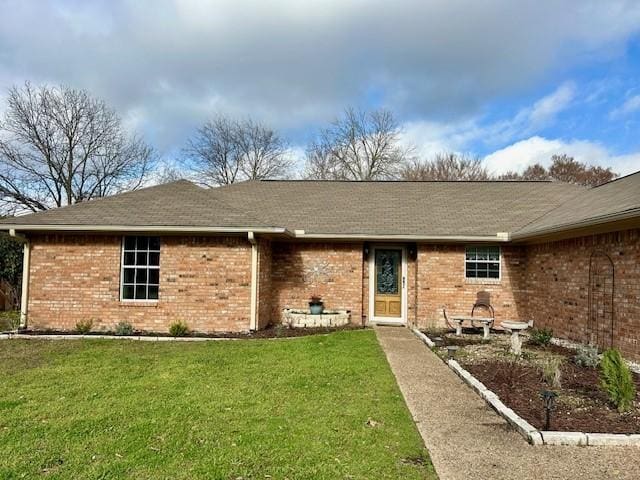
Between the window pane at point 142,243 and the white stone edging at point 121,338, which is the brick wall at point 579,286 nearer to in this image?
the white stone edging at point 121,338

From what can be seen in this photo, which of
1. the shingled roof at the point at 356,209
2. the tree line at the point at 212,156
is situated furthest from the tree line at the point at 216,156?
the shingled roof at the point at 356,209

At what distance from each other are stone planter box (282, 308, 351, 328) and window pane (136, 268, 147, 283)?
362 cm

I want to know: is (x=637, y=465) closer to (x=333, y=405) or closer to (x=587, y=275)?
(x=333, y=405)

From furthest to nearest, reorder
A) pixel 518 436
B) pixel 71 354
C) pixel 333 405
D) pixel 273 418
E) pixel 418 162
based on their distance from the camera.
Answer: pixel 418 162 → pixel 71 354 → pixel 333 405 → pixel 273 418 → pixel 518 436

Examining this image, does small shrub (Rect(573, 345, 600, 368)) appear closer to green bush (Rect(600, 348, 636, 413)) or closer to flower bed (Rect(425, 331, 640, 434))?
flower bed (Rect(425, 331, 640, 434))

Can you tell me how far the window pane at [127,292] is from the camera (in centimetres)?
1121

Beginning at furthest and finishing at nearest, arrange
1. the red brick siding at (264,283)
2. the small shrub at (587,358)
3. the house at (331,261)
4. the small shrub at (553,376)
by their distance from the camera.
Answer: the red brick siding at (264,283) → the house at (331,261) → the small shrub at (587,358) → the small shrub at (553,376)

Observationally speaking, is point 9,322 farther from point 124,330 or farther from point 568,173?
point 568,173

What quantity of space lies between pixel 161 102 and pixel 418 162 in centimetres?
1916

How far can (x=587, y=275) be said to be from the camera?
9.11m

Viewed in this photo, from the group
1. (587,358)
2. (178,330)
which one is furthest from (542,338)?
(178,330)

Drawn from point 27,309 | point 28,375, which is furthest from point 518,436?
point 27,309

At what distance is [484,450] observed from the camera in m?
4.07

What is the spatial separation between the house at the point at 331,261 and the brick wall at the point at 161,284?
0.02m
